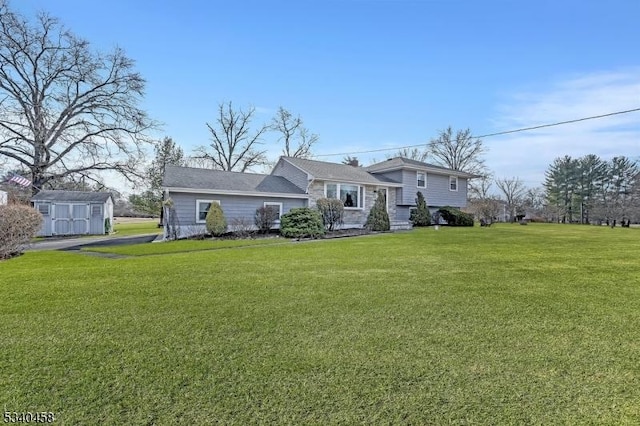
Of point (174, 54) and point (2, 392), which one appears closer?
point (2, 392)

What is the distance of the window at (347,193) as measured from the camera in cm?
2073

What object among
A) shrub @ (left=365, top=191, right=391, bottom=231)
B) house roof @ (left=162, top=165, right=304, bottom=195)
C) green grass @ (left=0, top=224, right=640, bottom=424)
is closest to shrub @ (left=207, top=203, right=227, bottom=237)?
house roof @ (left=162, top=165, right=304, bottom=195)

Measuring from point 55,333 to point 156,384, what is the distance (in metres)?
1.86

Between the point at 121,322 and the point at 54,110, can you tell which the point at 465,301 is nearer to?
the point at 121,322

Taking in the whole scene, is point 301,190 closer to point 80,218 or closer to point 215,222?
point 215,222

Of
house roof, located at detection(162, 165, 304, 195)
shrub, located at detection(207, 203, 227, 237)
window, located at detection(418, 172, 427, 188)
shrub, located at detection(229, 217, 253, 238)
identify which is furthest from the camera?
window, located at detection(418, 172, 427, 188)

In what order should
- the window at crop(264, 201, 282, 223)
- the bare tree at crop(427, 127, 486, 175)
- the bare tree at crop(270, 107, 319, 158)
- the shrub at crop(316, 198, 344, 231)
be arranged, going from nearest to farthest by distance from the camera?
1. the shrub at crop(316, 198, 344, 231)
2. the window at crop(264, 201, 282, 223)
3. the bare tree at crop(270, 107, 319, 158)
4. the bare tree at crop(427, 127, 486, 175)

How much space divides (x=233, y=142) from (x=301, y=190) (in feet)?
66.1

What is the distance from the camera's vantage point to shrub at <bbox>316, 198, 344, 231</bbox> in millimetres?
17938

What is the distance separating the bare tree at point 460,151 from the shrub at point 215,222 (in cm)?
3041

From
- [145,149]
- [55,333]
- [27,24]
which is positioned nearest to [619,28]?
[55,333]

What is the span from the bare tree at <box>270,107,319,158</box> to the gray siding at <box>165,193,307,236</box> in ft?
66.9

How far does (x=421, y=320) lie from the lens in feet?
13.5

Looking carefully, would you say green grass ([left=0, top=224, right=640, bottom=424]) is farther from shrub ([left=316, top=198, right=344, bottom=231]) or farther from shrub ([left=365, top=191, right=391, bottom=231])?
shrub ([left=365, top=191, right=391, bottom=231])
